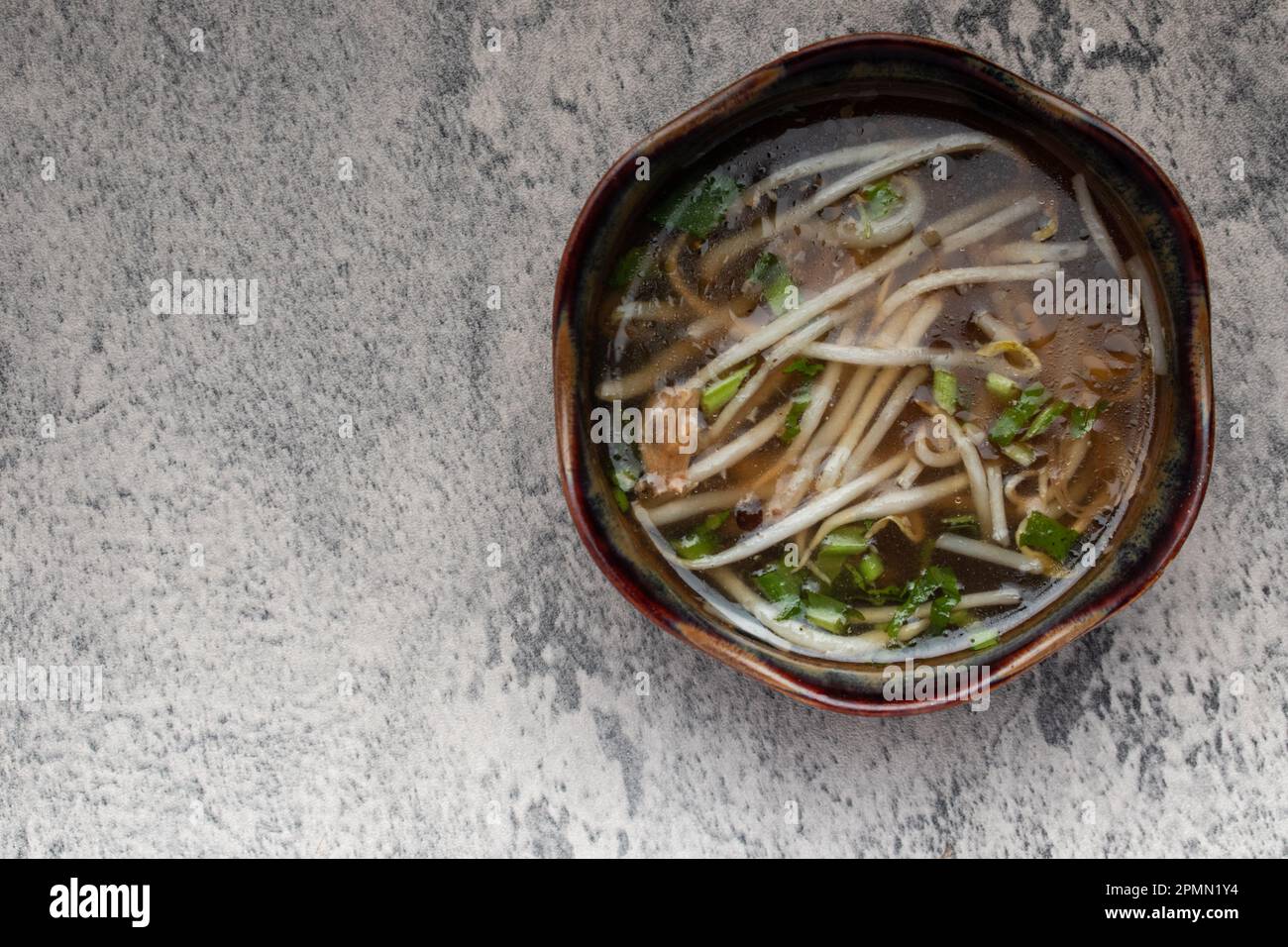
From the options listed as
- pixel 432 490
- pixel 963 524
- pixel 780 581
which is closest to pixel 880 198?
pixel 963 524

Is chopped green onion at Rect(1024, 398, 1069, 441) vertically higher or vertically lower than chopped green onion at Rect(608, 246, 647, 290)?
lower

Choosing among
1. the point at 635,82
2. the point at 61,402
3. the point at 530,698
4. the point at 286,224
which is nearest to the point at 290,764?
the point at 530,698

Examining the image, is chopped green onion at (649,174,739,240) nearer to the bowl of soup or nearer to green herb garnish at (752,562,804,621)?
the bowl of soup

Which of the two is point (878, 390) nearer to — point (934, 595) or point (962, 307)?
point (962, 307)

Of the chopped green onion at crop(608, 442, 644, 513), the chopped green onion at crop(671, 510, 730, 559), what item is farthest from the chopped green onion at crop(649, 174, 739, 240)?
the chopped green onion at crop(671, 510, 730, 559)

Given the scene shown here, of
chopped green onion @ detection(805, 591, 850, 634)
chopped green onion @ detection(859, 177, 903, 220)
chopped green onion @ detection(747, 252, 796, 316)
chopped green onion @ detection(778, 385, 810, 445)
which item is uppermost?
chopped green onion @ detection(859, 177, 903, 220)

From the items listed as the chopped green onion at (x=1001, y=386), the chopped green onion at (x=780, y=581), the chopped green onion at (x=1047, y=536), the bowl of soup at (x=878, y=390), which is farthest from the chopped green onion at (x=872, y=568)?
the chopped green onion at (x=1001, y=386)

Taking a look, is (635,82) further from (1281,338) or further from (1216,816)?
(1216,816)
